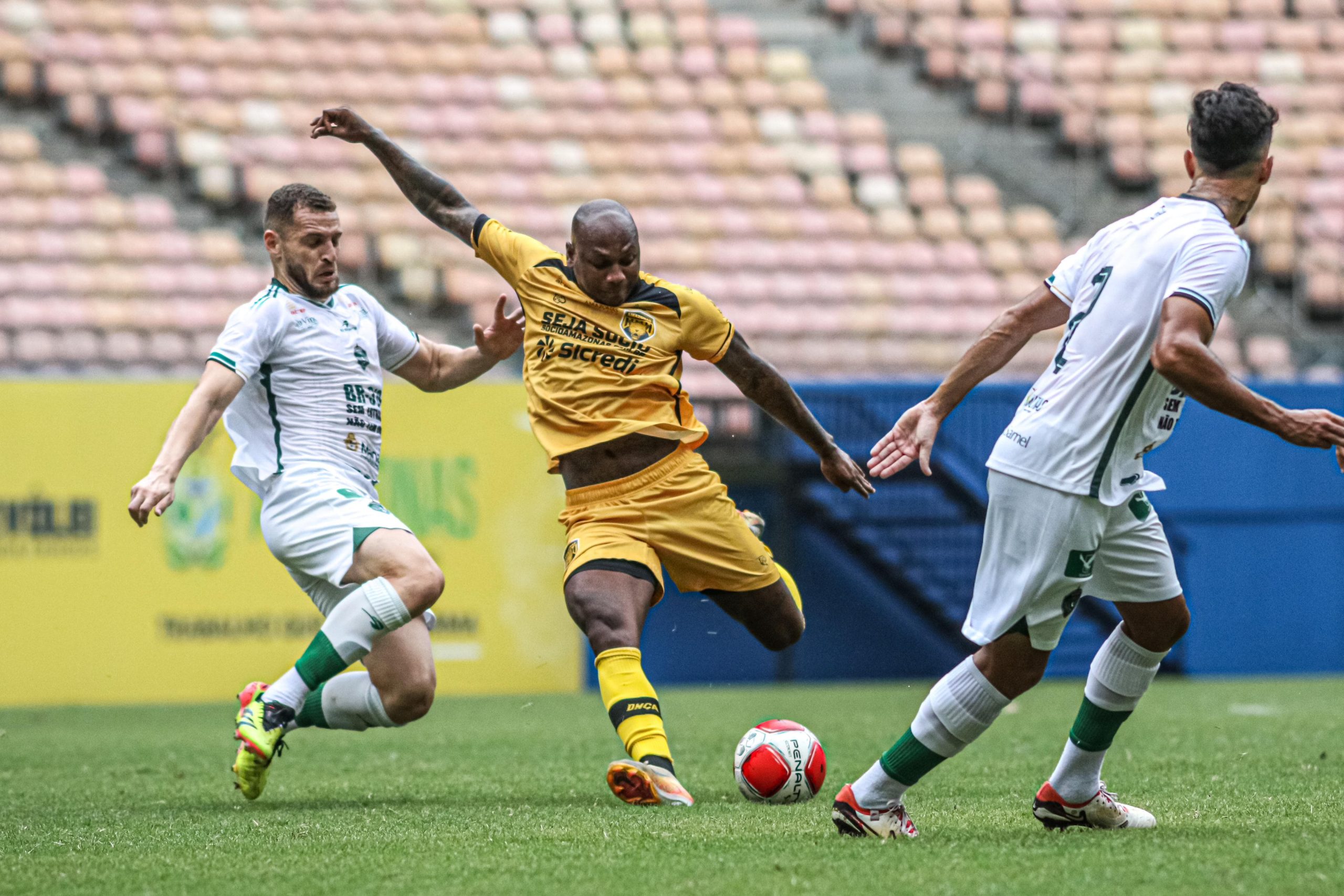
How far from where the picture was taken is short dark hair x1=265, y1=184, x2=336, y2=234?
19.0 feet

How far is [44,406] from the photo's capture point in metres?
10.6

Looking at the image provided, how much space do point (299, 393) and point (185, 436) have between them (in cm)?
63

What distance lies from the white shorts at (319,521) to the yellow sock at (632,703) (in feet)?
3.11

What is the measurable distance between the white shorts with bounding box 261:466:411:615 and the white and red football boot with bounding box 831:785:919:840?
2034 mm

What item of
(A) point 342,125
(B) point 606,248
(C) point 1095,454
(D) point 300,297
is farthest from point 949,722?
(A) point 342,125

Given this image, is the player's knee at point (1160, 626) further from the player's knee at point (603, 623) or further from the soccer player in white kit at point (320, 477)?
the soccer player in white kit at point (320, 477)

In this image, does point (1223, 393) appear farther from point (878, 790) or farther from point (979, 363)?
point (878, 790)

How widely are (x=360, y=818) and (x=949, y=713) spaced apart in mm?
1892

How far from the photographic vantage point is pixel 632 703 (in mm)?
5328

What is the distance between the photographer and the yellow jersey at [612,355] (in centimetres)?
571

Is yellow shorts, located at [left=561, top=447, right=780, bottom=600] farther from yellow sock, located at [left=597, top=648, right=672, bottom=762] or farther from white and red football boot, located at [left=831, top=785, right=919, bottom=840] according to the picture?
white and red football boot, located at [left=831, top=785, right=919, bottom=840]

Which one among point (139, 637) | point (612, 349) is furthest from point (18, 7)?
point (612, 349)

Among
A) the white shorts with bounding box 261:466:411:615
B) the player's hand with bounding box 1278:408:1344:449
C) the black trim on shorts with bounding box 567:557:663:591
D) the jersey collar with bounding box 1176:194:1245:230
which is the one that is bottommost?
the black trim on shorts with bounding box 567:557:663:591

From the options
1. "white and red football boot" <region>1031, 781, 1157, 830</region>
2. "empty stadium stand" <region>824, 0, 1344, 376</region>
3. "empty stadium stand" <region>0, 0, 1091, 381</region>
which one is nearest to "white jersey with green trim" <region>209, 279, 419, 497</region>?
"white and red football boot" <region>1031, 781, 1157, 830</region>
